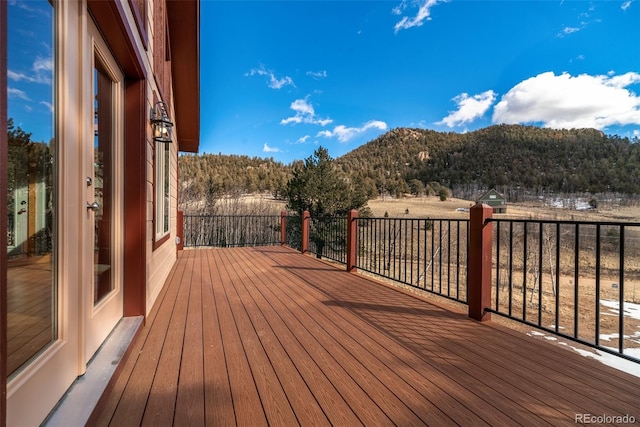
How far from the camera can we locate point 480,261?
2.42 meters

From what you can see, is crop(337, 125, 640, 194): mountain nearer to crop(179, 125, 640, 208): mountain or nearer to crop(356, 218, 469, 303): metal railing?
crop(179, 125, 640, 208): mountain

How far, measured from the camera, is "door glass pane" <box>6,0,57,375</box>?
0.99 meters

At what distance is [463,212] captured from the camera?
31.0 m

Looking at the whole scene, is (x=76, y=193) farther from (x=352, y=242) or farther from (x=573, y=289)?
(x=573, y=289)

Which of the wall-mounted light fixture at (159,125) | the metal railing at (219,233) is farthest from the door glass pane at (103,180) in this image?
the metal railing at (219,233)

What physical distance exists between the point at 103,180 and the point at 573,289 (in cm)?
1174

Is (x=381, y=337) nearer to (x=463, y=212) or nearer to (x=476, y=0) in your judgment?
(x=476, y=0)

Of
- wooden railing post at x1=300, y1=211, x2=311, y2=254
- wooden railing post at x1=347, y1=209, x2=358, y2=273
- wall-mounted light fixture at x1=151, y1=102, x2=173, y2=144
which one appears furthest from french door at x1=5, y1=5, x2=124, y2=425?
wooden railing post at x1=300, y1=211, x2=311, y2=254

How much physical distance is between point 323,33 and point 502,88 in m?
53.8

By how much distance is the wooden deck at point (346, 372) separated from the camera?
4.26 ft

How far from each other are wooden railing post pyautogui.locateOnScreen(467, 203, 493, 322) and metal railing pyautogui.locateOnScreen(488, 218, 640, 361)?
0.25 ft

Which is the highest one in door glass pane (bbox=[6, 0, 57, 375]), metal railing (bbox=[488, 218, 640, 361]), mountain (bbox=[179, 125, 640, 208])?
mountain (bbox=[179, 125, 640, 208])

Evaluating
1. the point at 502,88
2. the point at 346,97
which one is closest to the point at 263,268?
the point at 346,97

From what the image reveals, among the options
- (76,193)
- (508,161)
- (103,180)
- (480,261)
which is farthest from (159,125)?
(508,161)
